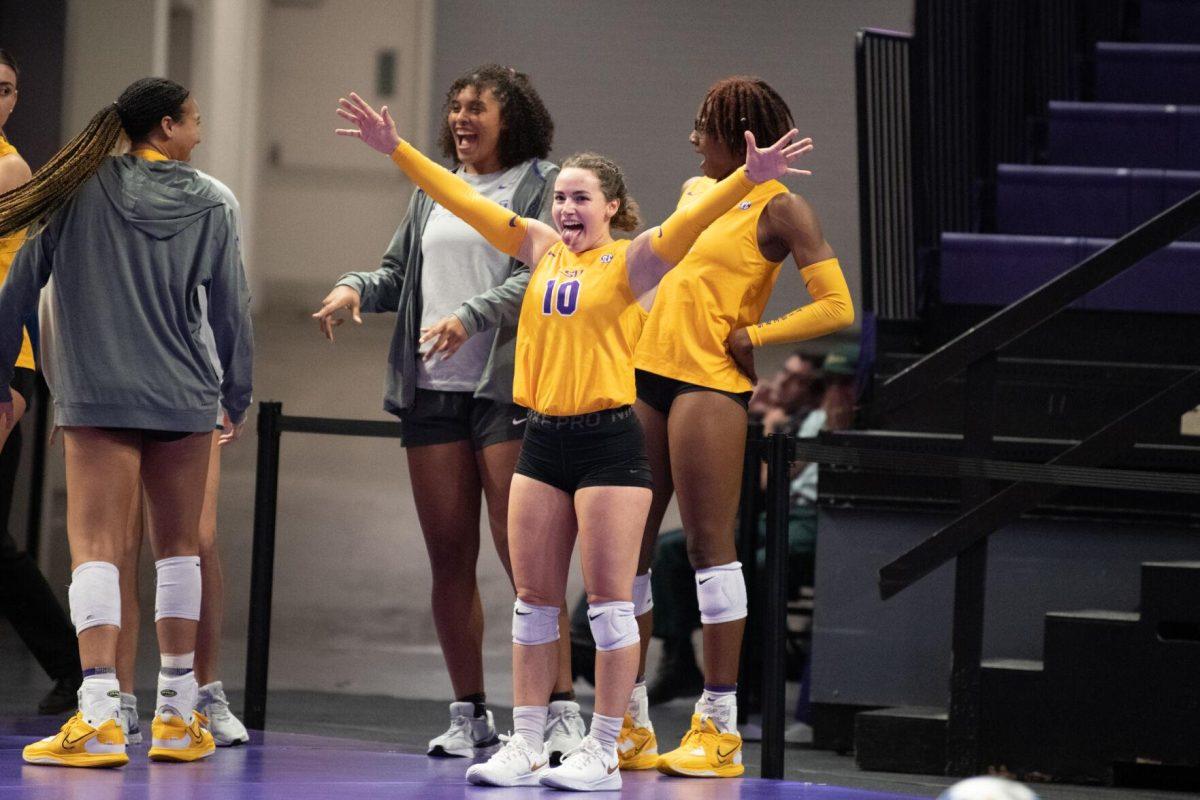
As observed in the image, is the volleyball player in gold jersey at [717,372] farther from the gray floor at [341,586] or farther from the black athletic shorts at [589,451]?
the gray floor at [341,586]

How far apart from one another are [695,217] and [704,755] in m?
1.08

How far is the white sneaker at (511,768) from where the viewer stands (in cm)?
313

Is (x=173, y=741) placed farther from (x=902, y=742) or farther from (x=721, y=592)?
(x=902, y=742)

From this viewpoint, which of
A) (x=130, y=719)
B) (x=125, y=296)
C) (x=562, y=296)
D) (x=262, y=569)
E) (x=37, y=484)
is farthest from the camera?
(x=37, y=484)

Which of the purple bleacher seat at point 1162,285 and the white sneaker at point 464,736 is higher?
the purple bleacher seat at point 1162,285

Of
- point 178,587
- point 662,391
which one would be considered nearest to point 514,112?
point 662,391

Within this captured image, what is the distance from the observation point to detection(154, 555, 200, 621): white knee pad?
3.36 m

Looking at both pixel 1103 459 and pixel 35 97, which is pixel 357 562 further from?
pixel 1103 459

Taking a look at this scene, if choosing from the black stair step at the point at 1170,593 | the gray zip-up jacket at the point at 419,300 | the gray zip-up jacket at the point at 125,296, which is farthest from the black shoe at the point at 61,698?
the black stair step at the point at 1170,593

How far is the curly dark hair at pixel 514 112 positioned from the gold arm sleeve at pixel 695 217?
1.83 ft

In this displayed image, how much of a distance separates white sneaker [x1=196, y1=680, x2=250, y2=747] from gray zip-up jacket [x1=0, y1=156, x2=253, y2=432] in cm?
72

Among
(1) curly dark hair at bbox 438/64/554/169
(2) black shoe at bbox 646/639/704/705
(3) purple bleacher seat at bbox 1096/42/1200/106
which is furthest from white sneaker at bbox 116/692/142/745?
(3) purple bleacher seat at bbox 1096/42/1200/106

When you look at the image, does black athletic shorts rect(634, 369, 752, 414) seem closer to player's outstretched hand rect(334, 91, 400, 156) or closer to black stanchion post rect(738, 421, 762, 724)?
black stanchion post rect(738, 421, 762, 724)

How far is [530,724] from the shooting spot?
318cm
